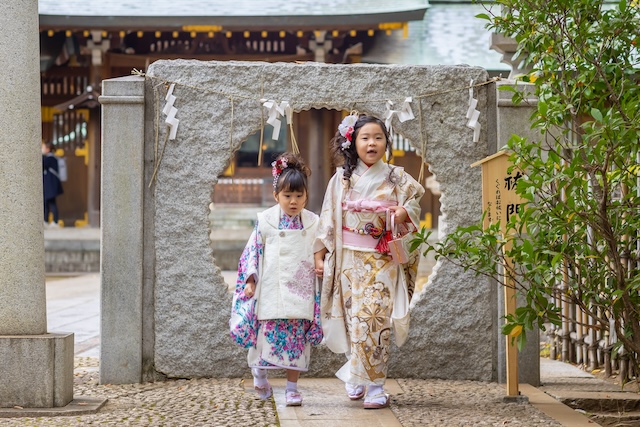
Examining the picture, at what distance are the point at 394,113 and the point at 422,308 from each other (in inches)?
52.2

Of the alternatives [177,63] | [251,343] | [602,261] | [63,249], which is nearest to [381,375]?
[251,343]

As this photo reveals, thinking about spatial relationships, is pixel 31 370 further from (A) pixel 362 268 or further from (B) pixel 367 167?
(B) pixel 367 167

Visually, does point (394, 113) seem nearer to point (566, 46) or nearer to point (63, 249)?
point (566, 46)

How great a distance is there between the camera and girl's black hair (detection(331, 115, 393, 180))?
5637 mm

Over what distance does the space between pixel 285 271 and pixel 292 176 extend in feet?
1.85

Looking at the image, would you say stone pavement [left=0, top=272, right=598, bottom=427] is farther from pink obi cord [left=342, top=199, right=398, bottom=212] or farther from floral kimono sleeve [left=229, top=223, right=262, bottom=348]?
pink obi cord [left=342, top=199, right=398, bottom=212]

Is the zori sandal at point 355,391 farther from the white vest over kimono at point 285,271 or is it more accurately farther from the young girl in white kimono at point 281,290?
the white vest over kimono at point 285,271

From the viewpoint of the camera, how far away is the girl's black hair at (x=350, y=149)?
5637mm

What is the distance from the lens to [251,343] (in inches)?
225

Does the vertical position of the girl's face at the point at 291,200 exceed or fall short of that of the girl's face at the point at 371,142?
it falls short

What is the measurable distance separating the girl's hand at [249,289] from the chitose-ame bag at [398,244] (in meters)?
0.85

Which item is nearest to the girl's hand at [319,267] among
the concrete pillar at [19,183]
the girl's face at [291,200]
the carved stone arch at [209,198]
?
the girl's face at [291,200]

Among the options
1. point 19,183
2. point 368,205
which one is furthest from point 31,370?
point 368,205

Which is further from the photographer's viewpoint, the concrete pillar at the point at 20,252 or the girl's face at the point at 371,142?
the girl's face at the point at 371,142
